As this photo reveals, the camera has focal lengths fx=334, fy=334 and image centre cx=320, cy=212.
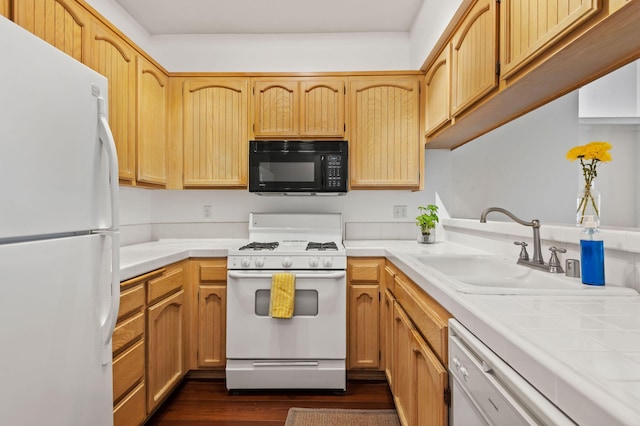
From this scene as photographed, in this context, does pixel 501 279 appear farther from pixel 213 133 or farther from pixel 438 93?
pixel 213 133

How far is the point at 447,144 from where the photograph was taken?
2521mm

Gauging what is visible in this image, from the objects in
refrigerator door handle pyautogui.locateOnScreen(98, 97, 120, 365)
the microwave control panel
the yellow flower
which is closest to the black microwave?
the microwave control panel

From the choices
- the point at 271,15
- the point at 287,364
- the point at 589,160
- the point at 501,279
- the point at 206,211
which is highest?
the point at 271,15

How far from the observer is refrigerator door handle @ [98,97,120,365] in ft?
3.66

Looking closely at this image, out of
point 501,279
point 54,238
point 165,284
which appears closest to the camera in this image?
point 54,238

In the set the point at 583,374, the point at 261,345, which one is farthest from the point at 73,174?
the point at 261,345

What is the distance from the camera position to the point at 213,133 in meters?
2.50

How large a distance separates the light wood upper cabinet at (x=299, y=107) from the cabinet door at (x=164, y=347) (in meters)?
1.32

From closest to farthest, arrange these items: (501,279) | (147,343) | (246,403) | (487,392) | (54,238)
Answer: (487,392)
(54,238)
(501,279)
(147,343)
(246,403)

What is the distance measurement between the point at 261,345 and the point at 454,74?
197 centimetres

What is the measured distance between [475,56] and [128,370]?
7.17 ft

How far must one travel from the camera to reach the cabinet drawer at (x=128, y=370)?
56.4 inches

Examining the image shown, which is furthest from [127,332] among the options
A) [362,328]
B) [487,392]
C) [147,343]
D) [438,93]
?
[438,93]

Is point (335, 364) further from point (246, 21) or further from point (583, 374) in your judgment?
point (246, 21)
